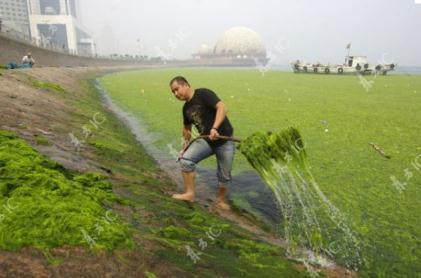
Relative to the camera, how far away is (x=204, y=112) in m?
5.07

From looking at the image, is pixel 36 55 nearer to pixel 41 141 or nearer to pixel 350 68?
pixel 41 141

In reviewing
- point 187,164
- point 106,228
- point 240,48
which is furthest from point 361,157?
point 240,48

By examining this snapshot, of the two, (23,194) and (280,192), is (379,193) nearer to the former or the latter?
(280,192)

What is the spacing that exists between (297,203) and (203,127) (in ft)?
7.03

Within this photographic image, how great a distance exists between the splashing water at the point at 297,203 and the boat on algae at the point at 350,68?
45.1 meters

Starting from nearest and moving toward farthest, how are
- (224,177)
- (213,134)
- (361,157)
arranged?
(213,134)
(224,177)
(361,157)

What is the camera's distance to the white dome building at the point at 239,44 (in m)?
173

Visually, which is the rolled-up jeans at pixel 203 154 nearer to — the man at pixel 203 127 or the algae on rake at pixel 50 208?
the man at pixel 203 127

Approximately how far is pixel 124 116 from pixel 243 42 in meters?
171

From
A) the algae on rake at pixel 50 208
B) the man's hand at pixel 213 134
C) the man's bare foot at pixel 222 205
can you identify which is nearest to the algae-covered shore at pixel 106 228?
the algae on rake at pixel 50 208

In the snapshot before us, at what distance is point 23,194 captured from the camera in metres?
3.30

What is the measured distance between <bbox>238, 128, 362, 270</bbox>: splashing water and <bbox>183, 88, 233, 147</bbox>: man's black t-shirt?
417 millimetres

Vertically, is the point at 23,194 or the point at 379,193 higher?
the point at 23,194

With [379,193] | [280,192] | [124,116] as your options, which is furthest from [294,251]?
[124,116]
